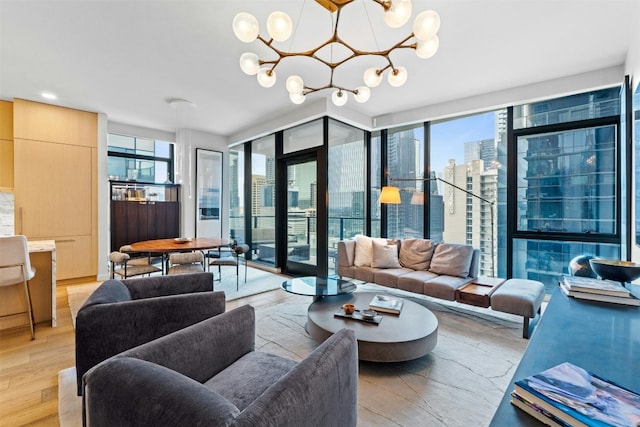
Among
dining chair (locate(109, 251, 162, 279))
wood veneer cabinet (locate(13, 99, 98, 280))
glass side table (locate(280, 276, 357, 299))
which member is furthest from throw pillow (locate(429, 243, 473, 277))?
wood veneer cabinet (locate(13, 99, 98, 280))

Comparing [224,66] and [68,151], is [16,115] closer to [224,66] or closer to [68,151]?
[68,151]

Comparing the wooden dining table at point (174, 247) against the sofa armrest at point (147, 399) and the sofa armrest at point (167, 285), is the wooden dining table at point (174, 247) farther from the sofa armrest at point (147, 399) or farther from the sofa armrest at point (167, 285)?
the sofa armrest at point (147, 399)

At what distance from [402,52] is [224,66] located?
6.52 feet

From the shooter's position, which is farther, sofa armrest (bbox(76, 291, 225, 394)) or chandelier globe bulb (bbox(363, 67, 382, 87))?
chandelier globe bulb (bbox(363, 67, 382, 87))

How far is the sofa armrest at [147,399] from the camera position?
81cm

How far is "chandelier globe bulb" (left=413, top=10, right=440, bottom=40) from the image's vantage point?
1.74 meters

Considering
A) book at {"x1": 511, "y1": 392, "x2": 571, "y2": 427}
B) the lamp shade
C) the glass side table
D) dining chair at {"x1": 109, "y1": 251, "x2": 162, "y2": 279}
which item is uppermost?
the lamp shade

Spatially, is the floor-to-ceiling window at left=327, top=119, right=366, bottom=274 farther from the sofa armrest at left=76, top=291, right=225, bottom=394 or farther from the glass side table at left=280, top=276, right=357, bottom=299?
the sofa armrest at left=76, top=291, right=225, bottom=394

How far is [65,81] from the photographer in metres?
3.71

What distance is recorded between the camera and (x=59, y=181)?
4.50 meters

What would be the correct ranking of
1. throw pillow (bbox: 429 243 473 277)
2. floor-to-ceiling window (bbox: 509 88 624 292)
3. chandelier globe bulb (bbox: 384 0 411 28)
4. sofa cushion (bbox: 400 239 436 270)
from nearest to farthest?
chandelier globe bulb (bbox: 384 0 411 28) → floor-to-ceiling window (bbox: 509 88 624 292) → throw pillow (bbox: 429 243 473 277) → sofa cushion (bbox: 400 239 436 270)

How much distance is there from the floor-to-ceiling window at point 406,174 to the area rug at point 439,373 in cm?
185

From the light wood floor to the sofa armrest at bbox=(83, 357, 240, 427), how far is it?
50.2 inches

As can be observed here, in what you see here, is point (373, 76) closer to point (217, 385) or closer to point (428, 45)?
point (428, 45)
